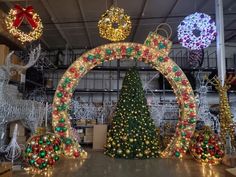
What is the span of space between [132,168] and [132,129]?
826mm

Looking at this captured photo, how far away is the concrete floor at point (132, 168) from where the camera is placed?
127 inches

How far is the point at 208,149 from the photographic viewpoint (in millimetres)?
3699

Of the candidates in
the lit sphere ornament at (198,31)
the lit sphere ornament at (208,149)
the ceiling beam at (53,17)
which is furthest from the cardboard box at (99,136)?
the ceiling beam at (53,17)

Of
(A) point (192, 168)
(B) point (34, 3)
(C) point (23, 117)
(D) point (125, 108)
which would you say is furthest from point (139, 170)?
(B) point (34, 3)

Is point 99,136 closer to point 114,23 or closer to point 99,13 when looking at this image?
point 114,23

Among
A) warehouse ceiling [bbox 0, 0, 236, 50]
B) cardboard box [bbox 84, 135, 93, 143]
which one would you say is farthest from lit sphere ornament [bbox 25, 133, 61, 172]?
warehouse ceiling [bbox 0, 0, 236, 50]

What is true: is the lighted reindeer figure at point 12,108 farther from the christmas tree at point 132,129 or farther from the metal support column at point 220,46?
the metal support column at point 220,46

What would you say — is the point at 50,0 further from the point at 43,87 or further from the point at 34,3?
the point at 43,87

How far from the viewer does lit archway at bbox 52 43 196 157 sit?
4.10 m

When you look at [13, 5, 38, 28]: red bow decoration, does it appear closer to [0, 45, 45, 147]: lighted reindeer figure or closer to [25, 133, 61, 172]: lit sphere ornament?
[0, 45, 45, 147]: lighted reindeer figure

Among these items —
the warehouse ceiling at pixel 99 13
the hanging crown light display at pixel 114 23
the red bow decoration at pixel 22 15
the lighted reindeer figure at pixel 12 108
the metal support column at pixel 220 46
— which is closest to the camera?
the lighted reindeer figure at pixel 12 108

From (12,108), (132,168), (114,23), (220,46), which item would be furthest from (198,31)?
(12,108)

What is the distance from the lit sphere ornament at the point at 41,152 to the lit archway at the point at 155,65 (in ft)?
2.39

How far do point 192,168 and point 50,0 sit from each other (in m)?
4.70
